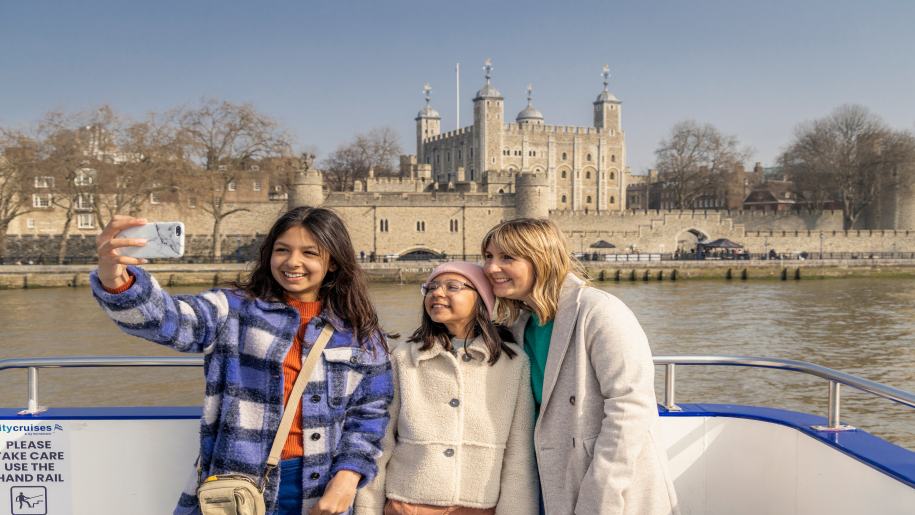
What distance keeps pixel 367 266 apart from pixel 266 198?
442 inches

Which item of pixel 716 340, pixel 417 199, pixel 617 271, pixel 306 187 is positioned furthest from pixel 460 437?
pixel 417 199

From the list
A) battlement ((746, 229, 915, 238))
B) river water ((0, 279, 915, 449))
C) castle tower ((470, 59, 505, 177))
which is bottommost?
river water ((0, 279, 915, 449))

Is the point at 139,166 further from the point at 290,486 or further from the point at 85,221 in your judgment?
the point at 290,486

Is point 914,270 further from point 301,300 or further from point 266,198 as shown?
point 301,300

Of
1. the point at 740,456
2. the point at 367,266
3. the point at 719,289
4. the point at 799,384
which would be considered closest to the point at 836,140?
the point at 719,289

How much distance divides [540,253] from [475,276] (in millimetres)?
214

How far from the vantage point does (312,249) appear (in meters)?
2.36

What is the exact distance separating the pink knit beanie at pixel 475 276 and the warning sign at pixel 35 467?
1686 mm

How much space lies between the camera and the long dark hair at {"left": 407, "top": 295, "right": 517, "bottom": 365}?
7.71 feet

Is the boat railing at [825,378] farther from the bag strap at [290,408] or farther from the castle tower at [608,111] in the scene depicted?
the castle tower at [608,111]

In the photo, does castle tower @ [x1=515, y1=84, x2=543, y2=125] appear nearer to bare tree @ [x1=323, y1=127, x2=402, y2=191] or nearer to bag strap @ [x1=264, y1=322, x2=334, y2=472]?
bare tree @ [x1=323, y1=127, x2=402, y2=191]

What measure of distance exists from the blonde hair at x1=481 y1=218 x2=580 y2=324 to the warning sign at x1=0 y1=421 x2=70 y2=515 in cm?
188

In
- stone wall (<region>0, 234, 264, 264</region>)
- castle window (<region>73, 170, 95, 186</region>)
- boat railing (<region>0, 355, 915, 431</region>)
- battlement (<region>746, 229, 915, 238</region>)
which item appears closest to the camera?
boat railing (<region>0, 355, 915, 431</region>)

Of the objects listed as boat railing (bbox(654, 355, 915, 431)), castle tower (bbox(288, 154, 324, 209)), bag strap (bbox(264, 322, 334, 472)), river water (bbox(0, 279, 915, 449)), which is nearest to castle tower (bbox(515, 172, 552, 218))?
castle tower (bbox(288, 154, 324, 209))
